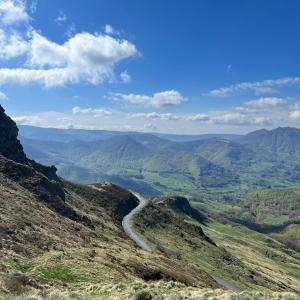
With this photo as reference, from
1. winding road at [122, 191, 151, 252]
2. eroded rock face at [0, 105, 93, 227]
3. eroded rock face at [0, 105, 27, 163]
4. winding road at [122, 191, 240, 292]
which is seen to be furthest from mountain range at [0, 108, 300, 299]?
winding road at [122, 191, 151, 252]

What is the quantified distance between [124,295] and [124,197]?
519 feet

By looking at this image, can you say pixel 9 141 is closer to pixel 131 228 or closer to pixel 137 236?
pixel 131 228

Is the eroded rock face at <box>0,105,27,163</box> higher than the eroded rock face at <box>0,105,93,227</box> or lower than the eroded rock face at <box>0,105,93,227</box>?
higher

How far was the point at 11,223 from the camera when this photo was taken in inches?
2217

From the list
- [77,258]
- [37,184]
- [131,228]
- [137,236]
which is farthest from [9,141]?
[77,258]

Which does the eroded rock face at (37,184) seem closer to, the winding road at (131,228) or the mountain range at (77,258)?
the mountain range at (77,258)

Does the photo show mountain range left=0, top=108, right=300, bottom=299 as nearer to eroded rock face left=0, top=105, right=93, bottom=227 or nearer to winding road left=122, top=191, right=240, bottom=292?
eroded rock face left=0, top=105, right=93, bottom=227

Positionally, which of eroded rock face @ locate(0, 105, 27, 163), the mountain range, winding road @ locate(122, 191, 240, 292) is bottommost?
winding road @ locate(122, 191, 240, 292)

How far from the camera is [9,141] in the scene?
13400 cm

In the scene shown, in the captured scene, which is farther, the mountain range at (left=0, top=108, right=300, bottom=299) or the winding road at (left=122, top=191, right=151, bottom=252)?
the winding road at (left=122, top=191, right=151, bottom=252)

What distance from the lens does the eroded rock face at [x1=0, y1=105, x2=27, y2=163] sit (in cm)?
12988

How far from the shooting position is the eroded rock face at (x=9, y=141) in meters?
130

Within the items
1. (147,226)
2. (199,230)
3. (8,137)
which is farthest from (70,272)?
(199,230)

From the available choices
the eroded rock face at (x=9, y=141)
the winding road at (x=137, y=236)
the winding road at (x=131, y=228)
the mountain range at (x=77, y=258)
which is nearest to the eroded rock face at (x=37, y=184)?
the eroded rock face at (x=9, y=141)
